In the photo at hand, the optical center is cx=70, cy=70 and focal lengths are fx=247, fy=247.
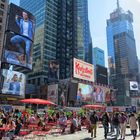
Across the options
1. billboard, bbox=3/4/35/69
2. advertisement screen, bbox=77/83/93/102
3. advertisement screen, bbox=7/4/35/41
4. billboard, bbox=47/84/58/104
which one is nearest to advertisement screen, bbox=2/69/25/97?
billboard, bbox=3/4/35/69

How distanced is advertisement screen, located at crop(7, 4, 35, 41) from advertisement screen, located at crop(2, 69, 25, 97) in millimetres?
10611

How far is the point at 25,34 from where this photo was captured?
6569 cm

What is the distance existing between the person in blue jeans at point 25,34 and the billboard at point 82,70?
14954 mm

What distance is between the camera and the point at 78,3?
15988 centimetres

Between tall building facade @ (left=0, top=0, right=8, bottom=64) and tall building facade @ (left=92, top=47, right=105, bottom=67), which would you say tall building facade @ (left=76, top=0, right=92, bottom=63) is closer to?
tall building facade @ (left=92, top=47, right=105, bottom=67)

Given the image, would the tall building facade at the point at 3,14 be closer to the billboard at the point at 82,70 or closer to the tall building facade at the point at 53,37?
the billboard at the point at 82,70

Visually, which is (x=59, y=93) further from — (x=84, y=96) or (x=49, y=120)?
(x=49, y=120)

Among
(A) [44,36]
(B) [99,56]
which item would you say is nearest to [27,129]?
(A) [44,36]

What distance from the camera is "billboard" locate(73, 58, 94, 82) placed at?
74.5 metres

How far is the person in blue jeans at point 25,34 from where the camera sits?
208 feet

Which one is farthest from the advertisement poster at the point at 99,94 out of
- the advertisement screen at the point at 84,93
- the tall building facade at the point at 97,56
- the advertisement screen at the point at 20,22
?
the tall building facade at the point at 97,56

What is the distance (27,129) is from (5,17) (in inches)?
2701

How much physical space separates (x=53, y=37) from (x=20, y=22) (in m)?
62.1

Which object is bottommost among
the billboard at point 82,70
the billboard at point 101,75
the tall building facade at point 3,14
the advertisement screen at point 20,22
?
the billboard at point 82,70
